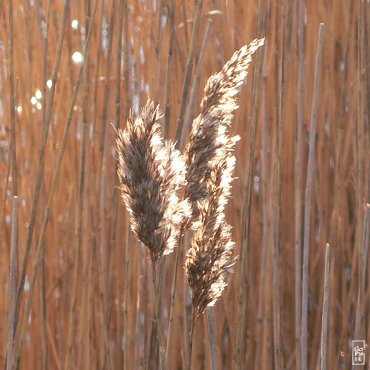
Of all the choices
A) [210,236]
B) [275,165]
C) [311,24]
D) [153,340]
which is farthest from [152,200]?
[311,24]

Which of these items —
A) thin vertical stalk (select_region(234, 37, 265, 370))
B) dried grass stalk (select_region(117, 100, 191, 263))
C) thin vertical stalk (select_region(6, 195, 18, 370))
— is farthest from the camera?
thin vertical stalk (select_region(234, 37, 265, 370))

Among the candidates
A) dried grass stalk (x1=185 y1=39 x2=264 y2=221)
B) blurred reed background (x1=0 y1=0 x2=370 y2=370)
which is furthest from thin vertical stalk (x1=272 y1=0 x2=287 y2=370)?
dried grass stalk (x1=185 y1=39 x2=264 y2=221)

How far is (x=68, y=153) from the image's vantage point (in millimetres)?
1530

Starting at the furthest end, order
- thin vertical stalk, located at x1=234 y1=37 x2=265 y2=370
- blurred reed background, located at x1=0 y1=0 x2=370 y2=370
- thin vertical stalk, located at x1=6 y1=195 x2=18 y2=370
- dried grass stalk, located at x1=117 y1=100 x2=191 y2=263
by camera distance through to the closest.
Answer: blurred reed background, located at x1=0 y1=0 x2=370 y2=370
thin vertical stalk, located at x1=234 y1=37 x2=265 y2=370
thin vertical stalk, located at x1=6 y1=195 x2=18 y2=370
dried grass stalk, located at x1=117 y1=100 x2=191 y2=263

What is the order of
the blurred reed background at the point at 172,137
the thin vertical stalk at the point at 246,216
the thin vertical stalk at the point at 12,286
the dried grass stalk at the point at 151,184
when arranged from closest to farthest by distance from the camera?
the dried grass stalk at the point at 151,184 < the thin vertical stalk at the point at 12,286 < the thin vertical stalk at the point at 246,216 < the blurred reed background at the point at 172,137

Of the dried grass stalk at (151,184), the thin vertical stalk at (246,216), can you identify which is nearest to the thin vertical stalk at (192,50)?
the thin vertical stalk at (246,216)

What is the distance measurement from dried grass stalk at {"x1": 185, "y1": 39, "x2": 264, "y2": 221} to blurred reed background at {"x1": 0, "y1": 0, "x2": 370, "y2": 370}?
15.6 inches

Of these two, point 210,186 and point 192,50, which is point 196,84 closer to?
point 192,50

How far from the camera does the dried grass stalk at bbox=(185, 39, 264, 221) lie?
0.80 meters

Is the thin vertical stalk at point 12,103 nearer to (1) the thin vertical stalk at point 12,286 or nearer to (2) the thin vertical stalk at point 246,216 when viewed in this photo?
(1) the thin vertical stalk at point 12,286

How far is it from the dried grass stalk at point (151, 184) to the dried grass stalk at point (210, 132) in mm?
25

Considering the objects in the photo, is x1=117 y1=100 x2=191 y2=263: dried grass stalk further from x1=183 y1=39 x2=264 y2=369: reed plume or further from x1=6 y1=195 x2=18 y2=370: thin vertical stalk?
x1=6 y1=195 x2=18 y2=370: thin vertical stalk

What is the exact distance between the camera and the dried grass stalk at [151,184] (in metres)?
0.75

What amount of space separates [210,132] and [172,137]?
0.64 metres
